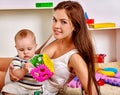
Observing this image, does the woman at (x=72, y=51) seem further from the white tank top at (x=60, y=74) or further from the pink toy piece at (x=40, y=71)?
the pink toy piece at (x=40, y=71)

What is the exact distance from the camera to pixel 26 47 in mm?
1155

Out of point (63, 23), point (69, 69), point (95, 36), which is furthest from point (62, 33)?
point (95, 36)

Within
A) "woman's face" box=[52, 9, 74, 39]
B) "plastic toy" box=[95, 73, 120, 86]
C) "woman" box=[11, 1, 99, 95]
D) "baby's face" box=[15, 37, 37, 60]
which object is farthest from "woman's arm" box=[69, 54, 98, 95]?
"plastic toy" box=[95, 73, 120, 86]

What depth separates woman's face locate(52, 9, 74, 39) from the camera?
1083 millimetres

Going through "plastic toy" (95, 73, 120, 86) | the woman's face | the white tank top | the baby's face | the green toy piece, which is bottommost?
"plastic toy" (95, 73, 120, 86)

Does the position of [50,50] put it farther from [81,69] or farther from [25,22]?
[25,22]

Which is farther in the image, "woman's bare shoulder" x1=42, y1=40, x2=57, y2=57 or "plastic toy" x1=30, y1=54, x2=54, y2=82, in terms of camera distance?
"woman's bare shoulder" x1=42, y1=40, x2=57, y2=57

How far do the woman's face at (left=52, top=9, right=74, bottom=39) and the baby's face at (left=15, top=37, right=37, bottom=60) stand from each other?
0.14m

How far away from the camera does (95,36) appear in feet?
8.02

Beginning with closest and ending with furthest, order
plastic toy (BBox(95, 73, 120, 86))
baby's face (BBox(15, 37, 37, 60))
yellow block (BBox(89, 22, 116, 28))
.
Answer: baby's face (BBox(15, 37, 37, 60))
plastic toy (BBox(95, 73, 120, 86))
yellow block (BBox(89, 22, 116, 28))

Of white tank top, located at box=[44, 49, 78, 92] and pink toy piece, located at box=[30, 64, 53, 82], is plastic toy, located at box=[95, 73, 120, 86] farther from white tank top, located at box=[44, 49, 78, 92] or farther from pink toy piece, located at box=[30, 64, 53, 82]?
pink toy piece, located at box=[30, 64, 53, 82]

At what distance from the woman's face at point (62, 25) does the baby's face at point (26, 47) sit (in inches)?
5.4

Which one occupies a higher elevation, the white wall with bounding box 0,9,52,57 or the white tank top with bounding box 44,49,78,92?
the white wall with bounding box 0,9,52,57

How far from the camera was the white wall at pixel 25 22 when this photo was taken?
2.34m
